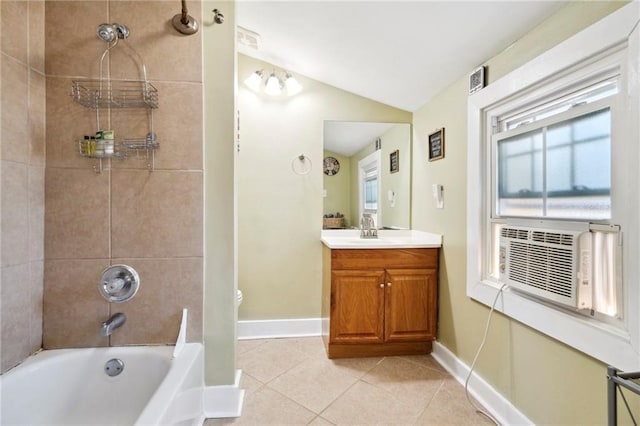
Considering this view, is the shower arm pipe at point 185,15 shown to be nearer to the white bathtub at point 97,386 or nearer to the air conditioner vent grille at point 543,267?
the white bathtub at point 97,386

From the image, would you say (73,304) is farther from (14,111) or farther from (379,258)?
(379,258)

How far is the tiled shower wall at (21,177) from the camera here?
1189 mm

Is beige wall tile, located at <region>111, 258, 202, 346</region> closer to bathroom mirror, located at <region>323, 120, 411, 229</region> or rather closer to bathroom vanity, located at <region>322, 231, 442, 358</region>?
bathroom vanity, located at <region>322, 231, 442, 358</region>

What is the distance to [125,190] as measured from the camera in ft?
4.74

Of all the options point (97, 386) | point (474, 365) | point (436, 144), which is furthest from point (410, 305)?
point (97, 386)

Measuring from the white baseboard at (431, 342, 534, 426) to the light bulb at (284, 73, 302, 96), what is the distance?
2.46m

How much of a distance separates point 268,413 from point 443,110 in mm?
2362

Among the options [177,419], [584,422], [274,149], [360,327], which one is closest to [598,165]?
[584,422]

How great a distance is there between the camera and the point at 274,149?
8.44 ft

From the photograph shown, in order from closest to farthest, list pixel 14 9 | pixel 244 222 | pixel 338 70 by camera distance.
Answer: pixel 14 9 < pixel 338 70 < pixel 244 222

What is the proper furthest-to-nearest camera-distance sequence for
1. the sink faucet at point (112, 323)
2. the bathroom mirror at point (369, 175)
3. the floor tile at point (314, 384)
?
the bathroom mirror at point (369, 175), the floor tile at point (314, 384), the sink faucet at point (112, 323)

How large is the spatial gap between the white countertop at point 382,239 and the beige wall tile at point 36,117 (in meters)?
1.74

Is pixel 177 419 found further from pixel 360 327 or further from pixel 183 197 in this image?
pixel 360 327

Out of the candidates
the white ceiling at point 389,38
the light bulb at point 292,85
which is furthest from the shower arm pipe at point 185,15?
the light bulb at point 292,85
